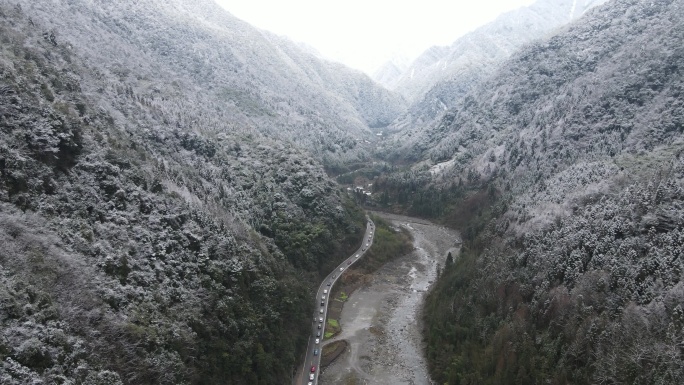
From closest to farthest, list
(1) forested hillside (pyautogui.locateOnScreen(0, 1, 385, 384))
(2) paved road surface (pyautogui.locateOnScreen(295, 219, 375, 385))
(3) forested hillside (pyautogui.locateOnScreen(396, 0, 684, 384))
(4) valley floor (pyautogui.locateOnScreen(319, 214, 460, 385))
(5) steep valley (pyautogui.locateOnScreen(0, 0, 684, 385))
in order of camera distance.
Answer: (1) forested hillside (pyautogui.locateOnScreen(0, 1, 385, 384)) → (5) steep valley (pyautogui.locateOnScreen(0, 0, 684, 385)) → (3) forested hillside (pyautogui.locateOnScreen(396, 0, 684, 384)) → (2) paved road surface (pyautogui.locateOnScreen(295, 219, 375, 385)) → (4) valley floor (pyautogui.locateOnScreen(319, 214, 460, 385))

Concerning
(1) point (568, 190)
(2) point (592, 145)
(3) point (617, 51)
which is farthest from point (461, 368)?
(3) point (617, 51)

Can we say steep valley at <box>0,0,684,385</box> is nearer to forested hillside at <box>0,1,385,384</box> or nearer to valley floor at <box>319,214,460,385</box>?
forested hillside at <box>0,1,385,384</box>

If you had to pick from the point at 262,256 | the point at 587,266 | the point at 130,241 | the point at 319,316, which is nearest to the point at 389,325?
the point at 319,316

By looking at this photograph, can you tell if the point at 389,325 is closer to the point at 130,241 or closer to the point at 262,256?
the point at 262,256

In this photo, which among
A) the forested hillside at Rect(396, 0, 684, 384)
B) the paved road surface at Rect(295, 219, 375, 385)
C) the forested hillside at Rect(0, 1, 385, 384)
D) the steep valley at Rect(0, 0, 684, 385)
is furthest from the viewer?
the paved road surface at Rect(295, 219, 375, 385)

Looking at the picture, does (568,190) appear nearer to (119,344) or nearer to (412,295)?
(412,295)

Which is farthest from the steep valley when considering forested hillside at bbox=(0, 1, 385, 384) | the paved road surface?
the paved road surface
